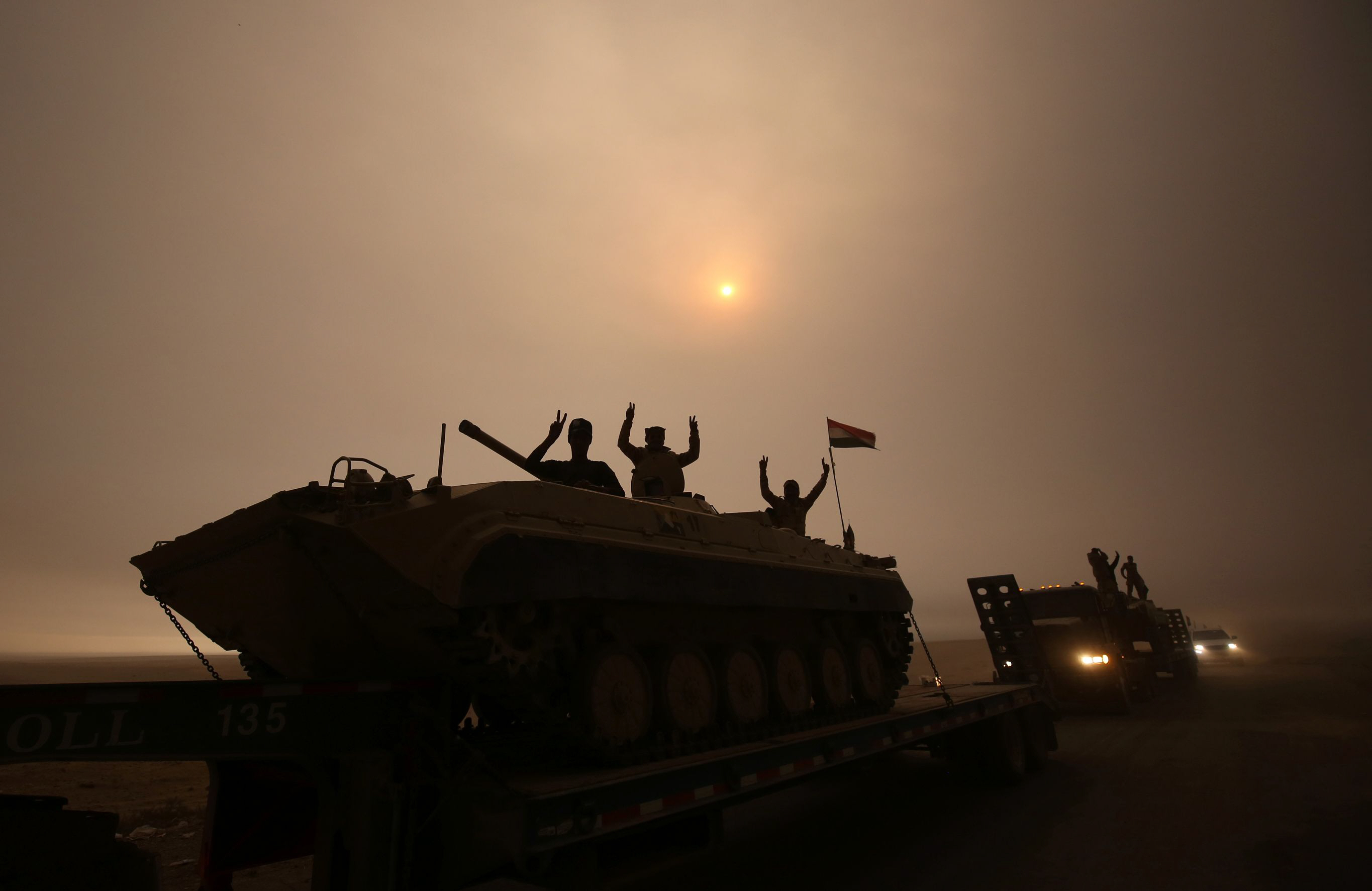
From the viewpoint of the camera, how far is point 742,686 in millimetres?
7637

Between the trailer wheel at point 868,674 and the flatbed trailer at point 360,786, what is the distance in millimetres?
3563

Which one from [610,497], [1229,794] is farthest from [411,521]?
[1229,794]

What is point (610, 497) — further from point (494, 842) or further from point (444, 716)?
point (494, 842)

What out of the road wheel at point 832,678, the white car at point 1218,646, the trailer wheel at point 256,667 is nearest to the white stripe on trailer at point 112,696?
the trailer wheel at point 256,667

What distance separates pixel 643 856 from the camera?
509 cm

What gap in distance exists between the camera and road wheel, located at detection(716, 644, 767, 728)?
24.1 feet

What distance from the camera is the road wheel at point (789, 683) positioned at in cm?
809

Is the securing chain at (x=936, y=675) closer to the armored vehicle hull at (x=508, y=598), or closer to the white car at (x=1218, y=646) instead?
the armored vehicle hull at (x=508, y=598)

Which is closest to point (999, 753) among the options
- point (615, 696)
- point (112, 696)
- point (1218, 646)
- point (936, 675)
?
point (936, 675)

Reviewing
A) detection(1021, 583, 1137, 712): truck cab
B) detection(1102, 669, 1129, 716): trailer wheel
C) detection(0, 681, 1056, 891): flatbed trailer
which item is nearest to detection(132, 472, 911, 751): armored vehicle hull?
detection(0, 681, 1056, 891): flatbed trailer

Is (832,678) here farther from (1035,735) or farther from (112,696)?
(112,696)

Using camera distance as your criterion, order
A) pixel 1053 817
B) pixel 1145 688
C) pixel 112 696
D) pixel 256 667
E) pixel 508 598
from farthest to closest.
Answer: pixel 1145 688, pixel 1053 817, pixel 256 667, pixel 508 598, pixel 112 696

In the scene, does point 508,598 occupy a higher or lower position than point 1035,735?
higher

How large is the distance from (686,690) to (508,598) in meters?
2.38
